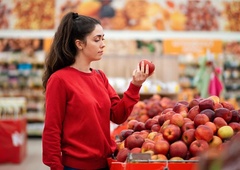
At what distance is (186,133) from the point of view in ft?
8.07

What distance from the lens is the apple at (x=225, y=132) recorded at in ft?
8.11

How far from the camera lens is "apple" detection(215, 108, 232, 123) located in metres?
2.62

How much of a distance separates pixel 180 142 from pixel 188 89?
1040 centimetres

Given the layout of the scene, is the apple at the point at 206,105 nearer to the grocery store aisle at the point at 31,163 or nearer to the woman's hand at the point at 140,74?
the woman's hand at the point at 140,74

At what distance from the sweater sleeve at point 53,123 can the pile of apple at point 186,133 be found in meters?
0.34

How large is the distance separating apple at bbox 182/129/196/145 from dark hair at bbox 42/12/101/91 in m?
0.72

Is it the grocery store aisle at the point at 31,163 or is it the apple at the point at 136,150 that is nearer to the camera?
the apple at the point at 136,150

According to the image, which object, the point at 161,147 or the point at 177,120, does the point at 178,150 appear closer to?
the point at 161,147

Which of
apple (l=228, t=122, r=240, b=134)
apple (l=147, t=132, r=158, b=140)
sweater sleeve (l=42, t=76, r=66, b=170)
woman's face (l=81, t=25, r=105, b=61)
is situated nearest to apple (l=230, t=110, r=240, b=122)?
apple (l=228, t=122, r=240, b=134)

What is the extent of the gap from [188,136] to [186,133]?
31mm

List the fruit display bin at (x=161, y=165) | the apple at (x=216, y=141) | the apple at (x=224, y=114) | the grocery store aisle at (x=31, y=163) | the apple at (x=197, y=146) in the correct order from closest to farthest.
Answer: the fruit display bin at (x=161, y=165) < the apple at (x=197, y=146) < the apple at (x=216, y=141) < the apple at (x=224, y=114) < the grocery store aisle at (x=31, y=163)

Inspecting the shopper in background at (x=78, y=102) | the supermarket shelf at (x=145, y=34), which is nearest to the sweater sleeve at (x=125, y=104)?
the shopper in background at (x=78, y=102)

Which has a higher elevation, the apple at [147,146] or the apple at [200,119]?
the apple at [200,119]

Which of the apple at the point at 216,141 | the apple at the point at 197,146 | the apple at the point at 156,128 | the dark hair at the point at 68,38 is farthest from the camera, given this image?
the apple at the point at 156,128
